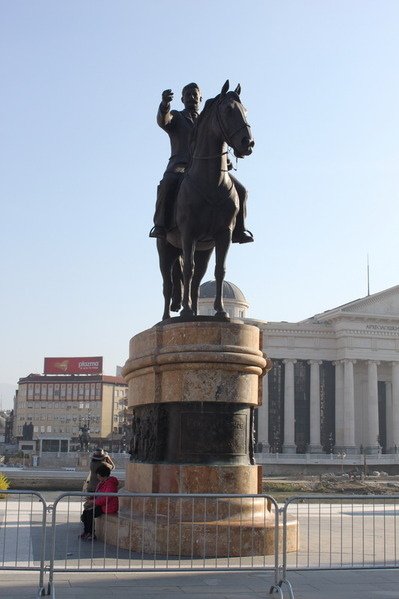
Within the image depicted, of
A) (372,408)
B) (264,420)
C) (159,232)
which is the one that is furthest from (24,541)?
(372,408)

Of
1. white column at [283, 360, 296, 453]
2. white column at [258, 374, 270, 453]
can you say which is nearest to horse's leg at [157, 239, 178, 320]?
white column at [258, 374, 270, 453]

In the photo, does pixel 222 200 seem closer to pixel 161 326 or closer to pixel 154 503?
pixel 161 326

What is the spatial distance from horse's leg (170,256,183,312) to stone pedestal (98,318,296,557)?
1.62 meters

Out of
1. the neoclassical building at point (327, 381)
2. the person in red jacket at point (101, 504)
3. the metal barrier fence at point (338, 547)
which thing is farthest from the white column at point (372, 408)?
the person in red jacket at point (101, 504)

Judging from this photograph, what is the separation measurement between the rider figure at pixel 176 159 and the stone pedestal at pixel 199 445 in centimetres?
163

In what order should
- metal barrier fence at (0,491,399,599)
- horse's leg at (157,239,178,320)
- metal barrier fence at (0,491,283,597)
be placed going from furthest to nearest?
horse's leg at (157,239,178,320), metal barrier fence at (0,491,283,597), metal barrier fence at (0,491,399,599)

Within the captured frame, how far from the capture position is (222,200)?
36.5 ft

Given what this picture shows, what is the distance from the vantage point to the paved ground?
24.4 feet

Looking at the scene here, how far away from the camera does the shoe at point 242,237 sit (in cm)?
1198

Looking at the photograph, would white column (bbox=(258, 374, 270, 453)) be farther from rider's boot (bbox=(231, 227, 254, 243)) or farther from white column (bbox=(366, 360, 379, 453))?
rider's boot (bbox=(231, 227, 254, 243))

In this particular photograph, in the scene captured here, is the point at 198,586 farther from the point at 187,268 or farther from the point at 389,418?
the point at 389,418

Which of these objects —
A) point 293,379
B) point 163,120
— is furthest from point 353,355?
point 163,120

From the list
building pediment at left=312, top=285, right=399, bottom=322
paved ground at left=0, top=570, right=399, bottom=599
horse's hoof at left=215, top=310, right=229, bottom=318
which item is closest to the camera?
paved ground at left=0, top=570, right=399, bottom=599

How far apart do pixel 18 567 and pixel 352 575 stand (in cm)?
352
